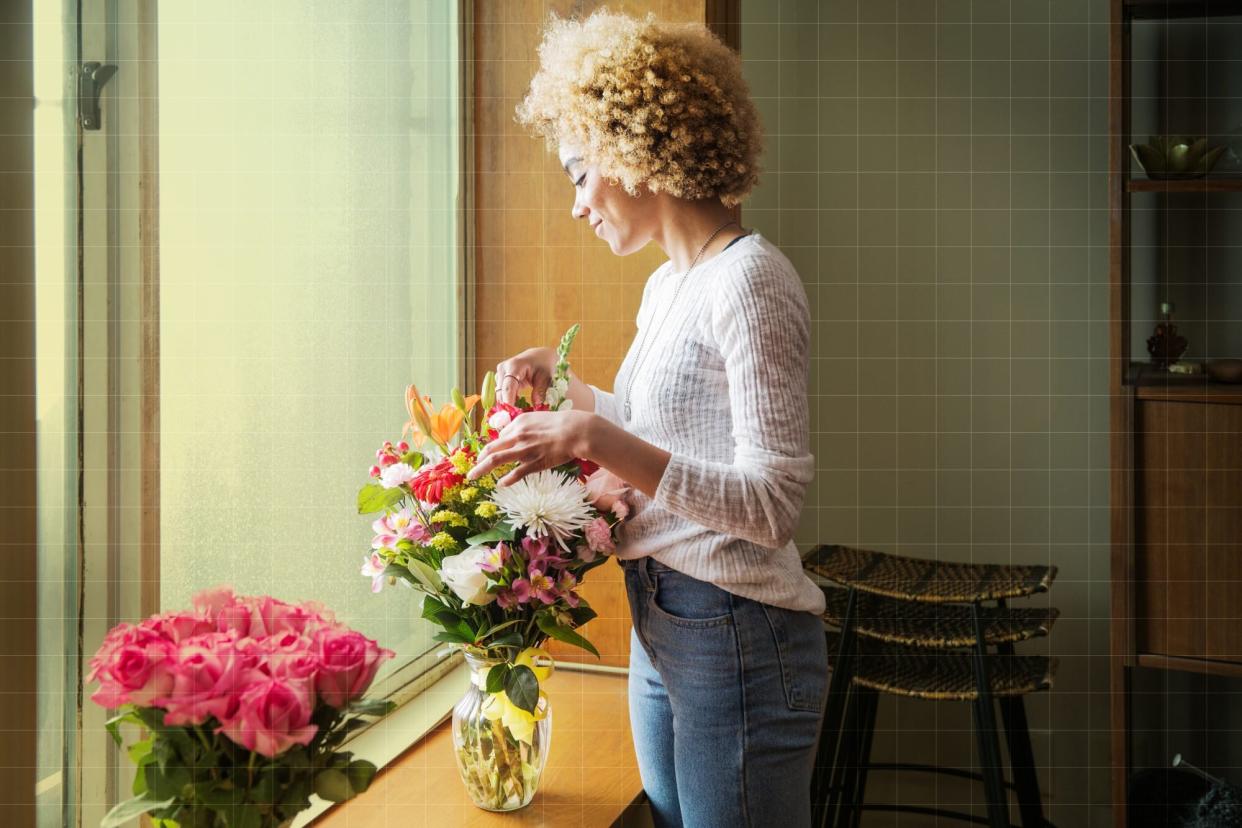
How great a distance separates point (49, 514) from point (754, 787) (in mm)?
799

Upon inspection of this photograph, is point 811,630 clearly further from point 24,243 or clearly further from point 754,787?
point 24,243

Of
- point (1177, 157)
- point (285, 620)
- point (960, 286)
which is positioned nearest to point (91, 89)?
point (285, 620)

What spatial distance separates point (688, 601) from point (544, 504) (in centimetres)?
20

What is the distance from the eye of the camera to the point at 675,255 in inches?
48.3

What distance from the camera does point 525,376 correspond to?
1305 mm

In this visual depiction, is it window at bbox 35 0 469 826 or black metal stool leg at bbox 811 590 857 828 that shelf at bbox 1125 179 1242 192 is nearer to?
black metal stool leg at bbox 811 590 857 828

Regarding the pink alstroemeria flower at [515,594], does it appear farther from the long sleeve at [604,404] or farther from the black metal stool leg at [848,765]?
the black metal stool leg at [848,765]

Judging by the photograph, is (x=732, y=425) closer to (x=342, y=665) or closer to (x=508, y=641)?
(x=508, y=641)

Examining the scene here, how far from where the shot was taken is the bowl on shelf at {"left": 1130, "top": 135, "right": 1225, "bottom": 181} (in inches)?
86.0

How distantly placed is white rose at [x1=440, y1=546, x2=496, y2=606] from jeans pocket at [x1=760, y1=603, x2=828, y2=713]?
325 millimetres

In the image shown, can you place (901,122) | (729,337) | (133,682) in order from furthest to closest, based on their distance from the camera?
1. (901,122)
2. (729,337)
3. (133,682)

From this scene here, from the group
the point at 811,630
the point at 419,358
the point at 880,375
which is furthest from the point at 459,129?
the point at 880,375

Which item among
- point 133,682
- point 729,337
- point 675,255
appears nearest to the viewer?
point 133,682

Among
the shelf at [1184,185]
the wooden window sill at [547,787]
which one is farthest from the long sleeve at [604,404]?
the shelf at [1184,185]
